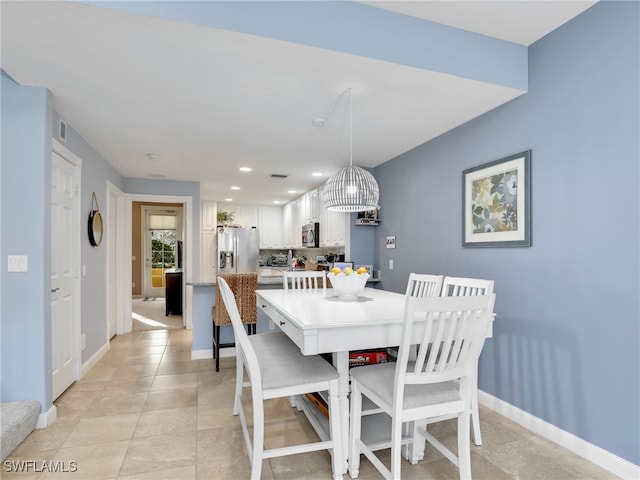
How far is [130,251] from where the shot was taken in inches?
202

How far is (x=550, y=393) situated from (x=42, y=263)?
337 centimetres

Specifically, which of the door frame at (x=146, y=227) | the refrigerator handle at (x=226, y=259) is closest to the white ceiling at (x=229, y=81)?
the refrigerator handle at (x=226, y=259)

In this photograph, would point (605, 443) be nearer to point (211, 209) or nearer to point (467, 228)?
point (467, 228)

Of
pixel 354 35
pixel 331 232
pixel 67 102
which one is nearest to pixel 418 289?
pixel 354 35

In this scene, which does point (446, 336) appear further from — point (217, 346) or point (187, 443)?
point (217, 346)

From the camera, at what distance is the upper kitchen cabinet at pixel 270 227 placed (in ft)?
26.6

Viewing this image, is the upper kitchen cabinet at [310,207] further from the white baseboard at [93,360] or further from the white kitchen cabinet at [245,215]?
the white baseboard at [93,360]

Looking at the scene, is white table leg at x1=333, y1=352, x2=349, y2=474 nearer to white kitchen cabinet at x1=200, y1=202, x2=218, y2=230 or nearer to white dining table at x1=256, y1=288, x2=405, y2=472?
white dining table at x1=256, y1=288, x2=405, y2=472

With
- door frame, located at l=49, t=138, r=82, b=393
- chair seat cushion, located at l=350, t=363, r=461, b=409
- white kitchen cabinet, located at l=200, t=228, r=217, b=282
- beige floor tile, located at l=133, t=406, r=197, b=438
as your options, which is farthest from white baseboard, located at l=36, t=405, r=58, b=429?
white kitchen cabinet, located at l=200, t=228, r=217, b=282

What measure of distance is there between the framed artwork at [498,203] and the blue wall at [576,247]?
0.06 meters

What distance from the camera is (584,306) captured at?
2.01 metres

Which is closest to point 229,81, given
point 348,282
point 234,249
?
point 348,282

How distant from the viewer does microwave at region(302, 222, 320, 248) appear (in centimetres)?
573

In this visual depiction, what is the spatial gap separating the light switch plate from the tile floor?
3.48 feet
